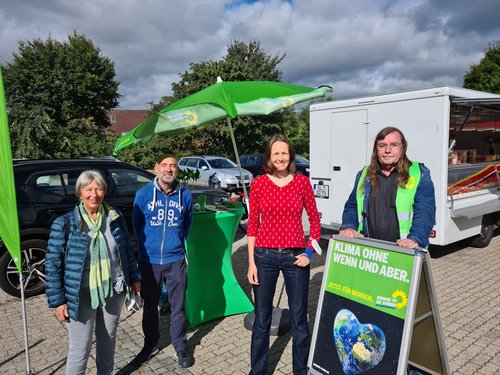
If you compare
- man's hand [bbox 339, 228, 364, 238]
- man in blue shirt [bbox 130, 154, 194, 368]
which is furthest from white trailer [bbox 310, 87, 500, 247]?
man in blue shirt [bbox 130, 154, 194, 368]

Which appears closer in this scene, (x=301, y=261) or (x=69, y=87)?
(x=301, y=261)

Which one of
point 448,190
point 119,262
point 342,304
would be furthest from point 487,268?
point 119,262

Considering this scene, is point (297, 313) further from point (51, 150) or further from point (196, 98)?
point (51, 150)

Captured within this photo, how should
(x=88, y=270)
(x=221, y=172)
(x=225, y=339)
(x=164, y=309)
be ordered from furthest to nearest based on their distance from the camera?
(x=221, y=172), (x=164, y=309), (x=225, y=339), (x=88, y=270)

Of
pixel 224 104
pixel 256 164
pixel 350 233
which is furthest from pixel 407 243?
pixel 256 164

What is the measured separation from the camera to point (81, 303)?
97.3 inches

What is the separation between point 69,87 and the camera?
94.6 feet

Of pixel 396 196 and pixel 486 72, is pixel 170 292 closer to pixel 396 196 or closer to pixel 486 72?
pixel 396 196

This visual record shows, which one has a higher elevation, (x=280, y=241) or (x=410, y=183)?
(x=410, y=183)

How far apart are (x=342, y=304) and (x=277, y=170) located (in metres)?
1.01

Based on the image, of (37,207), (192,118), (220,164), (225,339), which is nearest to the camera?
(192,118)

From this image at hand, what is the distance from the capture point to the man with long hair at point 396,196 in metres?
2.31

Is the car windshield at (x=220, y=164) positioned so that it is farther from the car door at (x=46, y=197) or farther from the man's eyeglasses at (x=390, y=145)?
the man's eyeglasses at (x=390, y=145)

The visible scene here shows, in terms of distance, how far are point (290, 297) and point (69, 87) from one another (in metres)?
30.8
